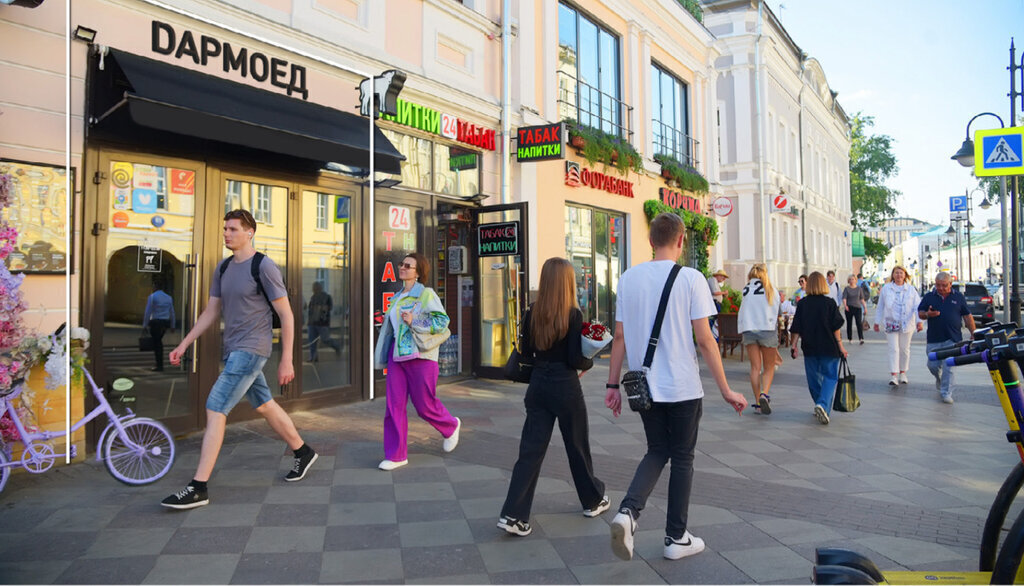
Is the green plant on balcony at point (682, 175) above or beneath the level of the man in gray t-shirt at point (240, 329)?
above

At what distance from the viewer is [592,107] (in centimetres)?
1311

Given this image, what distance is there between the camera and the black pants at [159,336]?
6.19m

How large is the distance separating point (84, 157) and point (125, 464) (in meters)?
2.56

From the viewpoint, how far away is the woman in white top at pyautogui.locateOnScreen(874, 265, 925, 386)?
9.74 meters

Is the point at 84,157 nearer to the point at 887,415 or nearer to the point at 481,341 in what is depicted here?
the point at 481,341

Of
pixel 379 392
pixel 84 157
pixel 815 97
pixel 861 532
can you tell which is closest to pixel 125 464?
pixel 84 157

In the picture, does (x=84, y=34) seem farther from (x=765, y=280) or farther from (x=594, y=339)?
(x=765, y=280)

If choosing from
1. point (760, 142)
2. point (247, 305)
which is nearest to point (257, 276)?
point (247, 305)

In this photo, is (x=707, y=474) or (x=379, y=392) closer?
(x=707, y=474)

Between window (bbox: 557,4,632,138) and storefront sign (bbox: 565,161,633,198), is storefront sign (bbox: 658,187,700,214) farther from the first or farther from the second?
window (bbox: 557,4,632,138)

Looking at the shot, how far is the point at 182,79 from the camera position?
6074 millimetres

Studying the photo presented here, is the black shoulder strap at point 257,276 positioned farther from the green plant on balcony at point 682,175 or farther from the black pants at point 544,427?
the green plant on balcony at point 682,175

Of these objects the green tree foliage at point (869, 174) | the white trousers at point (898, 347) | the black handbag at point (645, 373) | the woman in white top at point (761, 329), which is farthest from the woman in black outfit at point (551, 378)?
the green tree foliage at point (869, 174)

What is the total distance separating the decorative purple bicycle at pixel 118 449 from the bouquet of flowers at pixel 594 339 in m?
3.23
